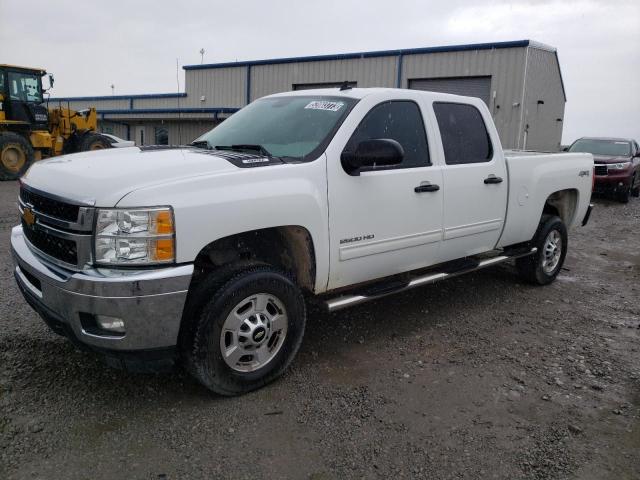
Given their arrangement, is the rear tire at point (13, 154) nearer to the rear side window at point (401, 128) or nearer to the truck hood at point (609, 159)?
the rear side window at point (401, 128)

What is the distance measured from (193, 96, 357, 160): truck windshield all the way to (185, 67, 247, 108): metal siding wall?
2243 centimetres

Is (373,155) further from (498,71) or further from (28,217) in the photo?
(498,71)

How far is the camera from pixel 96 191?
2.94 metres

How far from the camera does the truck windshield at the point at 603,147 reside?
15.8 m

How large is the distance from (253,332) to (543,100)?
21.0m

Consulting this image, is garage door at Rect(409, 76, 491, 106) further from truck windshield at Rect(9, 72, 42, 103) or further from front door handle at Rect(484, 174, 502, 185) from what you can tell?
front door handle at Rect(484, 174, 502, 185)

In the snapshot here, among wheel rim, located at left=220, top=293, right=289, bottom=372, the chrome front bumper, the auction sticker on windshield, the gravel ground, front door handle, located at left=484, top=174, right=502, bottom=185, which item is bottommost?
the gravel ground

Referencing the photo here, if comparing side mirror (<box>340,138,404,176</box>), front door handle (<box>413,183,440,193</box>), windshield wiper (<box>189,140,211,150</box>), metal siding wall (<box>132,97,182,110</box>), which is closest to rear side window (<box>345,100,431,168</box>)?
front door handle (<box>413,183,440,193</box>)

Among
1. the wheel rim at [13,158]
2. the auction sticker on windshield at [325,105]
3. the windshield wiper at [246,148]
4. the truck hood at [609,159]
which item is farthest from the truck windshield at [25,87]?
the truck hood at [609,159]

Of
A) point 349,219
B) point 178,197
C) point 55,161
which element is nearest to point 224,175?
point 178,197

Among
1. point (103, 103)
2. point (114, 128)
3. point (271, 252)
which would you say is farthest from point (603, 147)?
point (103, 103)

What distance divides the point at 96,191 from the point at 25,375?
1.51 m

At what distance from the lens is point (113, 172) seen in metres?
3.14

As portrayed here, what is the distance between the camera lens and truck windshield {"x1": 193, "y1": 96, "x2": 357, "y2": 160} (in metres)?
3.87
